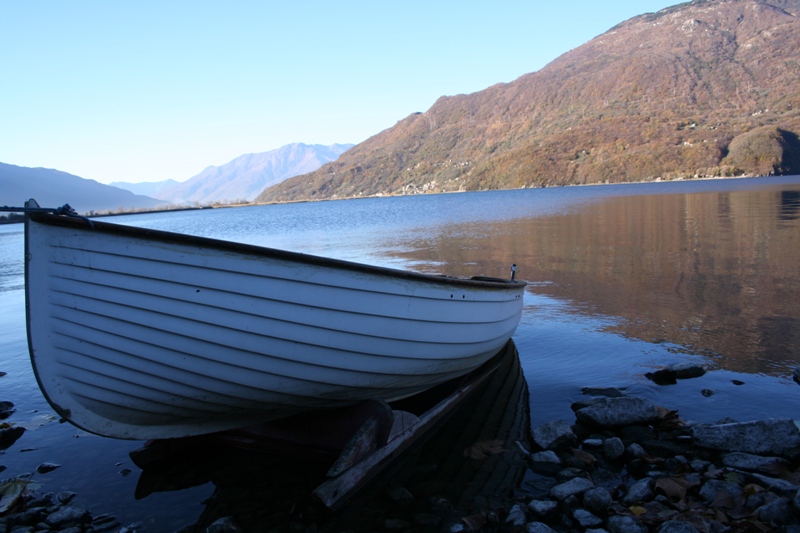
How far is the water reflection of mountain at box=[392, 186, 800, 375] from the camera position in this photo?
28.6 feet

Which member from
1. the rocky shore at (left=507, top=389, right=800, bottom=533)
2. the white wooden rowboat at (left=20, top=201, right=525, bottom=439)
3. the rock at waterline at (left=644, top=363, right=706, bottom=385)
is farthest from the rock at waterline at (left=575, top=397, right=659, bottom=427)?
the white wooden rowboat at (left=20, top=201, right=525, bottom=439)

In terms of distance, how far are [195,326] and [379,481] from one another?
2085 millimetres

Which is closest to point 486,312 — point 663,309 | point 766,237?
point 663,309

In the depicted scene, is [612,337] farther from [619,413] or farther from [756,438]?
[756,438]

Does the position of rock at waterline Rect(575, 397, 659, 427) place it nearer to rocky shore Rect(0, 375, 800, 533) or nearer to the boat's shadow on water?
rocky shore Rect(0, 375, 800, 533)

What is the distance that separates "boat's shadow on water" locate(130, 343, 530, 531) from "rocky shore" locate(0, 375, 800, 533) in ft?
0.08

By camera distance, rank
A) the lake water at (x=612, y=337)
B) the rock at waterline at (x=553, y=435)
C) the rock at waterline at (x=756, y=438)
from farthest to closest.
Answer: the lake water at (x=612, y=337)
the rock at waterline at (x=553, y=435)
the rock at waterline at (x=756, y=438)

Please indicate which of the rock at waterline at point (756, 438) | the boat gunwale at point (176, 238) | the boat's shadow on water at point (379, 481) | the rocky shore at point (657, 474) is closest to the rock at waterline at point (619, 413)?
the rocky shore at point (657, 474)

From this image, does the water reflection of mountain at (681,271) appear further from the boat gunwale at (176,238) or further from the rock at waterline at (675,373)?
the boat gunwale at (176,238)

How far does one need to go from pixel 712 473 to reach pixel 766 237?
60.8 ft

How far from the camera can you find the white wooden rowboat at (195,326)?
4191mm

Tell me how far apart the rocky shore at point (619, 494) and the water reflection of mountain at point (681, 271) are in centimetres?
261

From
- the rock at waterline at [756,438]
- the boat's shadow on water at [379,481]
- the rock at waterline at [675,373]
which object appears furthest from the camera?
the rock at waterline at [675,373]

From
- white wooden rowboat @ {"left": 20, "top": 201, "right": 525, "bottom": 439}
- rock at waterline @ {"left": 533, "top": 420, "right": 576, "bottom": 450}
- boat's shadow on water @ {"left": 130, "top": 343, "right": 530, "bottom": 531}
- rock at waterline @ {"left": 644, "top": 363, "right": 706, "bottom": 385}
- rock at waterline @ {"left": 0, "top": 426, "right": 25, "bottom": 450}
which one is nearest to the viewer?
white wooden rowboat @ {"left": 20, "top": 201, "right": 525, "bottom": 439}
